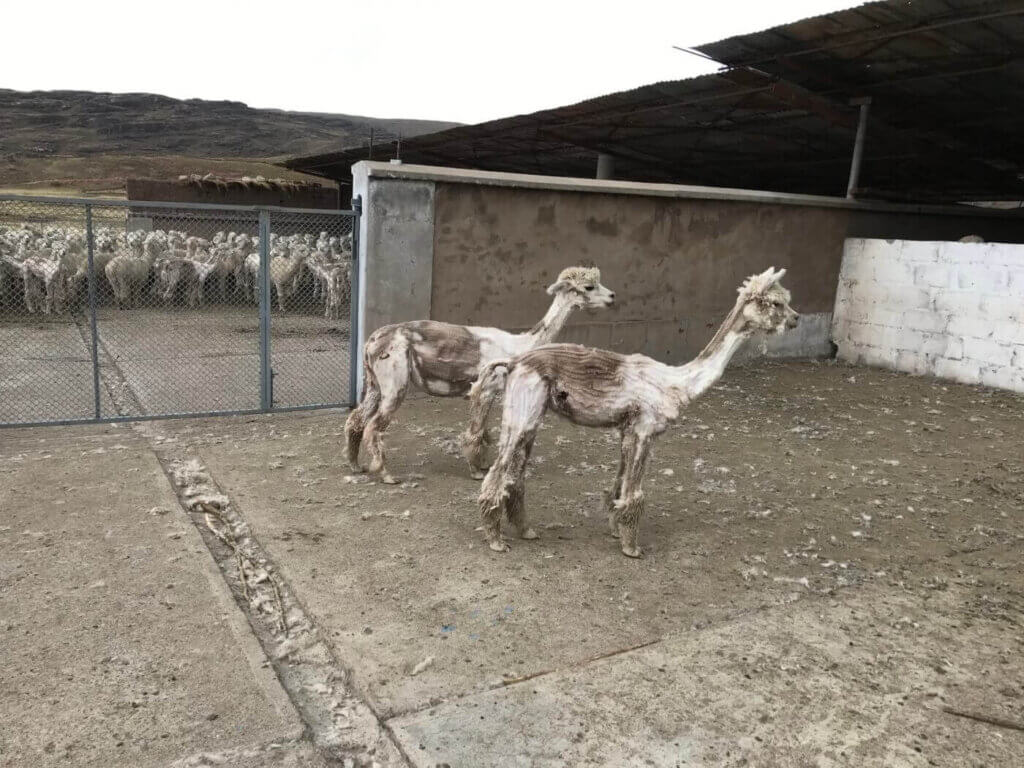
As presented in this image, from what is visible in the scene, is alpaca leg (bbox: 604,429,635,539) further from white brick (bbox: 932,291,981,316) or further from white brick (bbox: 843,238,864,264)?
white brick (bbox: 843,238,864,264)

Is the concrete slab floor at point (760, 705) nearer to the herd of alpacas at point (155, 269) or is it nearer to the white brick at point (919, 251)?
the white brick at point (919, 251)

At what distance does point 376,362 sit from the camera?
19.5ft

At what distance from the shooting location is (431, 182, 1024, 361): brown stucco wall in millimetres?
8773

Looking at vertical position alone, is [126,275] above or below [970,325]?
below

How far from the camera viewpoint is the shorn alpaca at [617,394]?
4.66m

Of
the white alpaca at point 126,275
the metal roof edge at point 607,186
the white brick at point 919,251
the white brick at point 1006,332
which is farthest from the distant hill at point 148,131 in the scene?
the white brick at point 1006,332

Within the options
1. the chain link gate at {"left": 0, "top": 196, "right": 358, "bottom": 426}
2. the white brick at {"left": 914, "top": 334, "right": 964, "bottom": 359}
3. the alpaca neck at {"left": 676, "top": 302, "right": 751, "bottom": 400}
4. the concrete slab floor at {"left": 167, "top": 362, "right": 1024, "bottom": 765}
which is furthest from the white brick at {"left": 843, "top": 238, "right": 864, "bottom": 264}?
the alpaca neck at {"left": 676, "top": 302, "right": 751, "bottom": 400}

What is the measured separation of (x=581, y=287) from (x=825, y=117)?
8.36 metres

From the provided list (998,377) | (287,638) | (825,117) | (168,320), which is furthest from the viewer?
(168,320)

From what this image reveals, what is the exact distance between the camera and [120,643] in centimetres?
364

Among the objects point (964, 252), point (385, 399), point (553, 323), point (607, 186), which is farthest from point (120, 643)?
point (964, 252)

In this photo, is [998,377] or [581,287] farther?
[998,377]

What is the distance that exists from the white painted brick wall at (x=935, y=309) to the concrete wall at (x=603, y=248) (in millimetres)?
405

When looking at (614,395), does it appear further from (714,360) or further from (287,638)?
(287,638)
